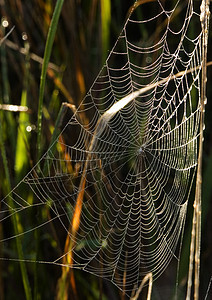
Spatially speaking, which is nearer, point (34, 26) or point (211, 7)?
point (211, 7)

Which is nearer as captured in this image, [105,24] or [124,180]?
[105,24]

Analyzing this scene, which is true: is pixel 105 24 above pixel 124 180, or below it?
above

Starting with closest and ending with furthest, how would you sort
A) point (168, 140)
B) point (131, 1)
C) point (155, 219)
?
point (168, 140) → point (155, 219) → point (131, 1)

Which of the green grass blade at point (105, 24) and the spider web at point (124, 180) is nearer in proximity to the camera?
the spider web at point (124, 180)

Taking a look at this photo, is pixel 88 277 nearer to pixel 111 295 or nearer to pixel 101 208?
pixel 111 295

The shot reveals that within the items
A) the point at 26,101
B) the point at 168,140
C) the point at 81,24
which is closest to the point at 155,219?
the point at 168,140

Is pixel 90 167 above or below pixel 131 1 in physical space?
below

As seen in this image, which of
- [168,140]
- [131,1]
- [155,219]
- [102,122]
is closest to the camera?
[102,122]

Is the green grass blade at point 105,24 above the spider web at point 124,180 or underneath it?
above

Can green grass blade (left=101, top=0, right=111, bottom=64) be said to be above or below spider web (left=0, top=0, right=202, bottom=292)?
above

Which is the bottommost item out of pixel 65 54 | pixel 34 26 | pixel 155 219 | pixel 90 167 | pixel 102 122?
pixel 155 219

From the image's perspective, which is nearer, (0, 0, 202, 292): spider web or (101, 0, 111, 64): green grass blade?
(0, 0, 202, 292): spider web
